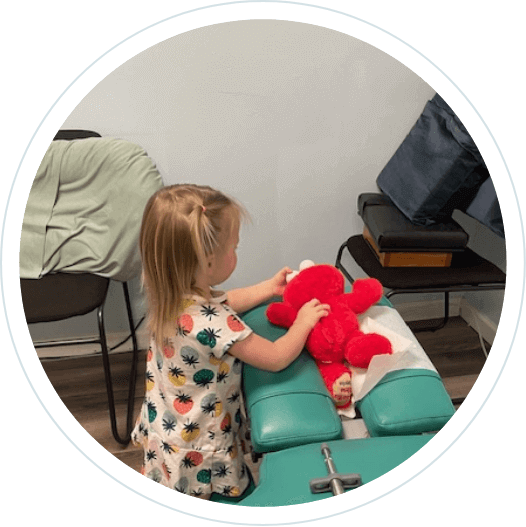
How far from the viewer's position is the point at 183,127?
0.76 meters

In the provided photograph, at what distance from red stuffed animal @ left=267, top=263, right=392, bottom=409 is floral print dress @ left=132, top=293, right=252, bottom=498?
0.11 meters

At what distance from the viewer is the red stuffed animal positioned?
713 millimetres

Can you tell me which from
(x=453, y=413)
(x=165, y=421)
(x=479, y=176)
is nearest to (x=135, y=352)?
(x=165, y=421)

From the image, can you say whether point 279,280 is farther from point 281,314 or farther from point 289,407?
point 289,407

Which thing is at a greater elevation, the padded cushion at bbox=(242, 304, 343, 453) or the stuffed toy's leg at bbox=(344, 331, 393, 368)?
the stuffed toy's leg at bbox=(344, 331, 393, 368)

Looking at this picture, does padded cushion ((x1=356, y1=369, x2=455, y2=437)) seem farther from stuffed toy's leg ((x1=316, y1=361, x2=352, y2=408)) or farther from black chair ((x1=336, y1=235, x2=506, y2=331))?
black chair ((x1=336, y1=235, x2=506, y2=331))

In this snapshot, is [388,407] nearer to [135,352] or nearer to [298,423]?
[298,423]

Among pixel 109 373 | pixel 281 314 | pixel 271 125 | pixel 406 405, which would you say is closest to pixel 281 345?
pixel 281 314

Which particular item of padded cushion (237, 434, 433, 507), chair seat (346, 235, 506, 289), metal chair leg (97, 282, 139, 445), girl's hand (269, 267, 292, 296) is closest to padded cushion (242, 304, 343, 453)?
padded cushion (237, 434, 433, 507)

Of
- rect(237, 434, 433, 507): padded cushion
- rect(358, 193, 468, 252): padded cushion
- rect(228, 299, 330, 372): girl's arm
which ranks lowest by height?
rect(237, 434, 433, 507): padded cushion

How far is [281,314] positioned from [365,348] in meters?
0.14

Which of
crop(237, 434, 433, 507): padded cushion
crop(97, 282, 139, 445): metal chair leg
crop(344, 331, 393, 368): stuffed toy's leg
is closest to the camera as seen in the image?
crop(237, 434, 433, 507): padded cushion

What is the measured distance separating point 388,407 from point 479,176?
47cm

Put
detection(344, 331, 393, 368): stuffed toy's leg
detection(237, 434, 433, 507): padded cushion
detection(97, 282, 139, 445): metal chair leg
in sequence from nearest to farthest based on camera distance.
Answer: detection(237, 434, 433, 507): padded cushion < detection(344, 331, 393, 368): stuffed toy's leg < detection(97, 282, 139, 445): metal chair leg
